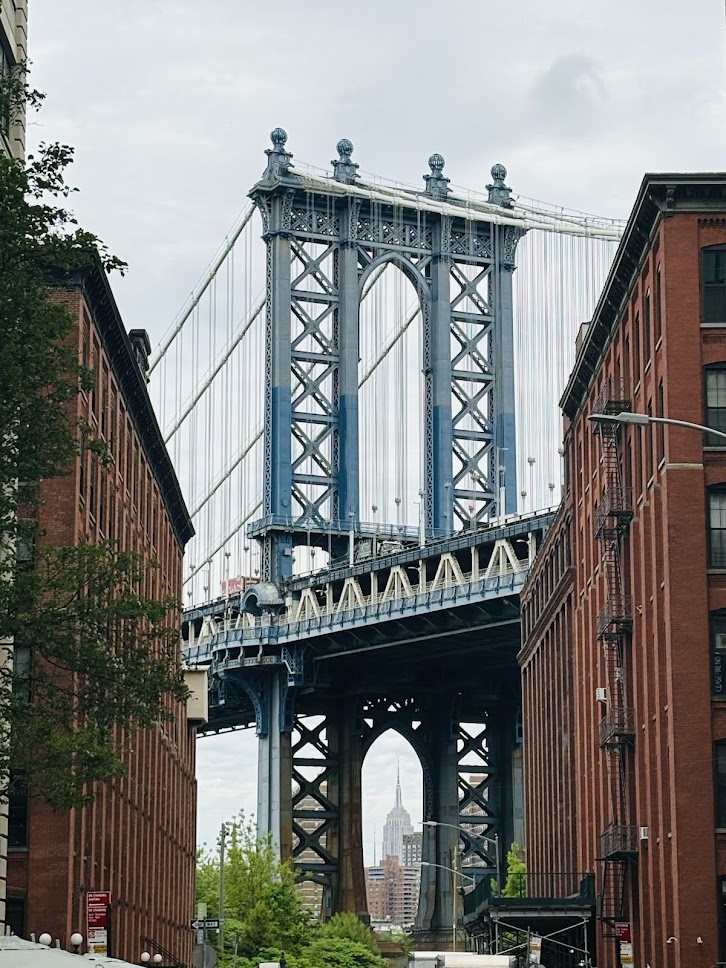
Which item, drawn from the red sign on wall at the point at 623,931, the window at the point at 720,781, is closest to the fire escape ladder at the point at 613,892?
the red sign on wall at the point at 623,931

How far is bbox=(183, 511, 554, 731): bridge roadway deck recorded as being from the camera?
126250 millimetres

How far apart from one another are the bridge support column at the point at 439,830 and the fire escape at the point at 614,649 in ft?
269

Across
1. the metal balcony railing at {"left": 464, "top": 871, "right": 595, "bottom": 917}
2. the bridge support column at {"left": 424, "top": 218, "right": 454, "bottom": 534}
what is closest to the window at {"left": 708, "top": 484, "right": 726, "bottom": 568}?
the metal balcony railing at {"left": 464, "top": 871, "right": 595, "bottom": 917}

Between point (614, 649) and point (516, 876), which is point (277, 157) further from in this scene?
point (614, 649)

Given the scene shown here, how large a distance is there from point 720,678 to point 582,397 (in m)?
26.9

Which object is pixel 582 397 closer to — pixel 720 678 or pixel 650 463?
pixel 650 463

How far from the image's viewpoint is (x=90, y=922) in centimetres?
5475

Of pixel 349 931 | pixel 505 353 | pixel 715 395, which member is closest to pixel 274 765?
pixel 349 931

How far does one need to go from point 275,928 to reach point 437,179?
6204 centimetres

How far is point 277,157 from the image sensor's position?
487ft

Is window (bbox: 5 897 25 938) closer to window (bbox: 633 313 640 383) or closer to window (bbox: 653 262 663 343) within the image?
window (bbox: 653 262 663 343)

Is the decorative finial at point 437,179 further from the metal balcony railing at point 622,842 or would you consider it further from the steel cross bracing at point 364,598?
the metal balcony railing at point 622,842

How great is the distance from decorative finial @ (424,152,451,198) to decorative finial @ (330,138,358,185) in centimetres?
732

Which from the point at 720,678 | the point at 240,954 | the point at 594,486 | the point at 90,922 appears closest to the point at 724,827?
the point at 720,678
